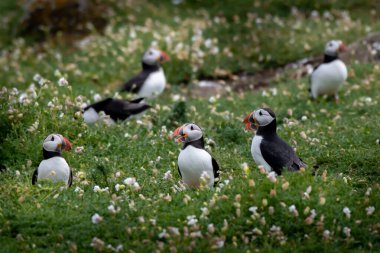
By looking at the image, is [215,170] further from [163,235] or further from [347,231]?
[347,231]

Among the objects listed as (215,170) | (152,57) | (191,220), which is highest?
(152,57)

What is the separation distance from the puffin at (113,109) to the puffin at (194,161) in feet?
11.0

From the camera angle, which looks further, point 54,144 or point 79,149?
point 79,149

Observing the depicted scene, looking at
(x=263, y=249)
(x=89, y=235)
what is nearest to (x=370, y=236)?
(x=263, y=249)

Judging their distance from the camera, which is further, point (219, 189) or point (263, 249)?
point (219, 189)

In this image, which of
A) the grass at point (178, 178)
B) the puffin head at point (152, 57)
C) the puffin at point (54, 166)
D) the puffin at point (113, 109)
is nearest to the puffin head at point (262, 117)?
the grass at point (178, 178)

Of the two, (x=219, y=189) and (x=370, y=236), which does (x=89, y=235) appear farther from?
(x=370, y=236)

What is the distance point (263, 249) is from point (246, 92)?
8.02 metres

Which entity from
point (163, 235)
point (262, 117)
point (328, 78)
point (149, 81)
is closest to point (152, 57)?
point (149, 81)

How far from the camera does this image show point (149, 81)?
1376 centimetres

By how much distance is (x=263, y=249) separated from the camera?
6.66 metres

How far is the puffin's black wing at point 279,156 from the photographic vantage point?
8.02m

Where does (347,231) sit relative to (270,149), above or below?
below

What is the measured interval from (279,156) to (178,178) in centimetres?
117
